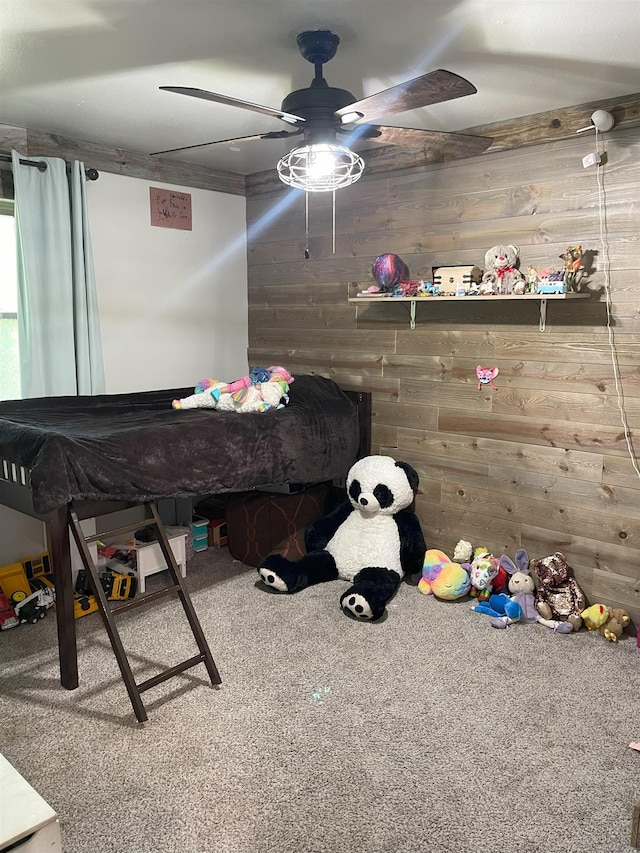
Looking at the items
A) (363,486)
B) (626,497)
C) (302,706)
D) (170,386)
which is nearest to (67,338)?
(170,386)

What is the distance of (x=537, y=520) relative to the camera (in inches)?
128

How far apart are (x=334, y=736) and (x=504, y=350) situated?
6.54 ft

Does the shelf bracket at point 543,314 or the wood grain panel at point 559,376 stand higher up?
the shelf bracket at point 543,314

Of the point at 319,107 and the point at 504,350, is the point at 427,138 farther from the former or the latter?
the point at 504,350

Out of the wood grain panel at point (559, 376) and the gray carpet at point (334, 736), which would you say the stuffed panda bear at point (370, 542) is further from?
the wood grain panel at point (559, 376)

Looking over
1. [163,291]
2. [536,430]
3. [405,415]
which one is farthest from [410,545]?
[163,291]

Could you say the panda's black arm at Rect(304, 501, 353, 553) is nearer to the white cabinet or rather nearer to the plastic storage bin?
the plastic storage bin

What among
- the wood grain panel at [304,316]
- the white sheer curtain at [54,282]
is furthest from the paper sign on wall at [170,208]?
the wood grain panel at [304,316]

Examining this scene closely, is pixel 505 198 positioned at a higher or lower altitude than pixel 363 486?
higher

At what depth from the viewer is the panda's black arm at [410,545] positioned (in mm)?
3469

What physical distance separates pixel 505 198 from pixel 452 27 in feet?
4.05

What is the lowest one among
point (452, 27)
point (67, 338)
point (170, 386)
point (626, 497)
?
point (626, 497)

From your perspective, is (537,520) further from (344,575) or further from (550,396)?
(344,575)

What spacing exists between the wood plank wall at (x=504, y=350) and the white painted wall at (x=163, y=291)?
513 millimetres
